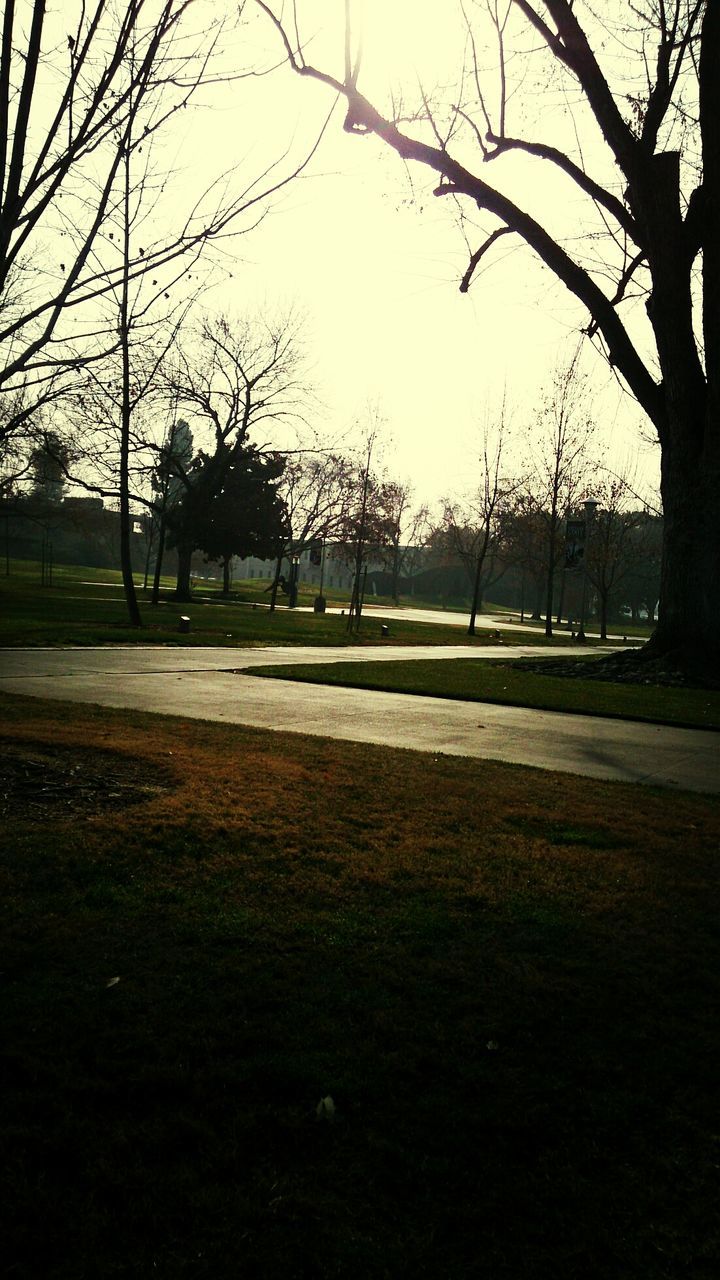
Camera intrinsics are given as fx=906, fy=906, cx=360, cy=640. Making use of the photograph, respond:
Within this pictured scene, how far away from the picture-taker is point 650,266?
16.2 metres

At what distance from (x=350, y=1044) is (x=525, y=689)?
37.6ft

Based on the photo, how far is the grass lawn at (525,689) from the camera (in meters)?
11.8

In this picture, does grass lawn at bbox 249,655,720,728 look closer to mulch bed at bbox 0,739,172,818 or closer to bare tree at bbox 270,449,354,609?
mulch bed at bbox 0,739,172,818

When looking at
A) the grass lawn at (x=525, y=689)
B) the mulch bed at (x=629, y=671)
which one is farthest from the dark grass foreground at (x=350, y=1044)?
the mulch bed at (x=629, y=671)

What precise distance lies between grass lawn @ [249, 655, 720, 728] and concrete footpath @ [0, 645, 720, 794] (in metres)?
0.44

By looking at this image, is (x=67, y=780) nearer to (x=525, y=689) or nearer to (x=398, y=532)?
(x=525, y=689)

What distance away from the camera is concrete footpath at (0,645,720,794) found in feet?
26.2

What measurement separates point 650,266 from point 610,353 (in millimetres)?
1617

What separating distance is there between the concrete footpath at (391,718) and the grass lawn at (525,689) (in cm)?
44

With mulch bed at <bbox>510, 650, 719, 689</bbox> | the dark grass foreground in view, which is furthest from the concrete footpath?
mulch bed at <bbox>510, 650, 719, 689</bbox>

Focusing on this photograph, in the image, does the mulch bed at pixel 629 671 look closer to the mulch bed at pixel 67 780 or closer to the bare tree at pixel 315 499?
the mulch bed at pixel 67 780

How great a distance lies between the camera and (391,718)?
991cm

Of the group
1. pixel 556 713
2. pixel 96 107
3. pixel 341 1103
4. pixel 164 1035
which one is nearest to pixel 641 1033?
pixel 341 1103

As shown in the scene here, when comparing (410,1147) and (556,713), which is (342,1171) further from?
(556,713)
